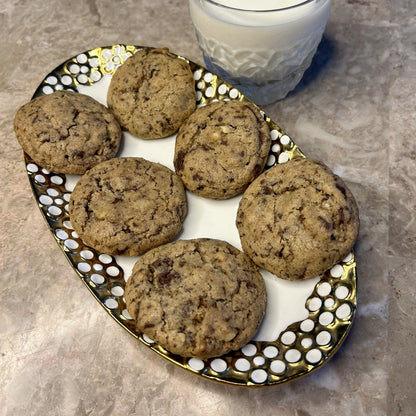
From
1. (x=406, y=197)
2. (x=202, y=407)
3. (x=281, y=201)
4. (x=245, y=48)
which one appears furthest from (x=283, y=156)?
(x=202, y=407)

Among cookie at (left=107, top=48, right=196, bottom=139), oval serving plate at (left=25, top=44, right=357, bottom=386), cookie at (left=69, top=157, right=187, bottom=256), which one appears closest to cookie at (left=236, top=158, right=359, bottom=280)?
oval serving plate at (left=25, top=44, right=357, bottom=386)

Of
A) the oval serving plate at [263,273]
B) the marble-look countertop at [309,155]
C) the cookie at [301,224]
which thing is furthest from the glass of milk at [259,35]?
the cookie at [301,224]

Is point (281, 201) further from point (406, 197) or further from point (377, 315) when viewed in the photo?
point (406, 197)

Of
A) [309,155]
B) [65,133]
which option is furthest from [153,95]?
[309,155]

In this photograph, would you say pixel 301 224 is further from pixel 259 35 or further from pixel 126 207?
pixel 259 35

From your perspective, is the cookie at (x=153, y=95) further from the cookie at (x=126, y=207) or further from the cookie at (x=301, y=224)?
the cookie at (x=301, y=224)

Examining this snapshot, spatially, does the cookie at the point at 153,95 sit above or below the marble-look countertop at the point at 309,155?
above
